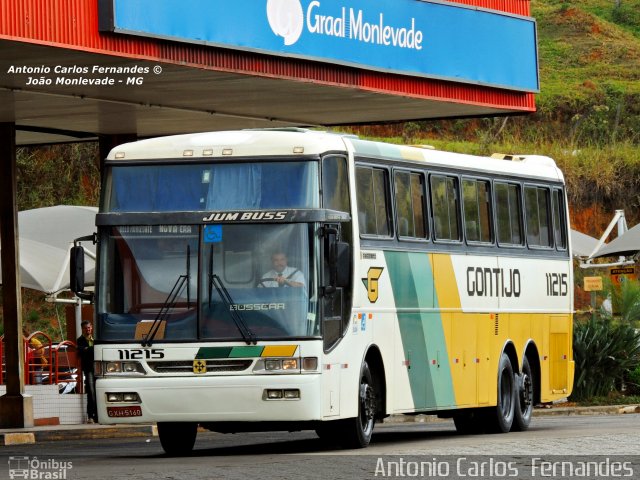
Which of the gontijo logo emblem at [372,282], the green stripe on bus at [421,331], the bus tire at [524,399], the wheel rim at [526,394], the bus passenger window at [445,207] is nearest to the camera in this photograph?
the gontijo logo emblem at [372,282]

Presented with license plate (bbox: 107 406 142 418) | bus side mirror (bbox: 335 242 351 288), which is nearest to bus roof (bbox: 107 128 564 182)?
bus side mirror (bbox: 335 242 351 288)

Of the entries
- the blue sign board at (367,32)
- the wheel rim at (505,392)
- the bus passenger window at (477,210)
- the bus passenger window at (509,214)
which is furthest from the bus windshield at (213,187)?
the wheel rim at (505,392)

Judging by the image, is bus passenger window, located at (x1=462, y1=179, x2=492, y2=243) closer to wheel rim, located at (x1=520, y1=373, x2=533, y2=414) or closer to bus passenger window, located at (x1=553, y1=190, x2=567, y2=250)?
wheel rim, located at (x1=520, y1=373, x2=533, y2=414)

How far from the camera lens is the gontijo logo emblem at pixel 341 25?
76.9ft

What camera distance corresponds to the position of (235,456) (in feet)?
57.7

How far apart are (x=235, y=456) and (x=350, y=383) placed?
4.77ft

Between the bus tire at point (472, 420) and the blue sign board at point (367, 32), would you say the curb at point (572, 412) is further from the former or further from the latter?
the bus tire at point (472, 420)

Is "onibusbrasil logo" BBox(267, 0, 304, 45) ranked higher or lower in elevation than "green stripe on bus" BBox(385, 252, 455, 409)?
higher

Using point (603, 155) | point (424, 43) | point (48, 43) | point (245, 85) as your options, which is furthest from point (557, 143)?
point (48, 43)

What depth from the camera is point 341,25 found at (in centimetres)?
2481

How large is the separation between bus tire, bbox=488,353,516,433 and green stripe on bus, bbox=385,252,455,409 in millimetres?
1664

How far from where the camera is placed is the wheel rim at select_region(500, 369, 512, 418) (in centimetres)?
2210

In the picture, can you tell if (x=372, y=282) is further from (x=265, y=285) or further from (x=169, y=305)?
(x=169, y=305)

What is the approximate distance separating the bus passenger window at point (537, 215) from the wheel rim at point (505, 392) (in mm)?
1984
